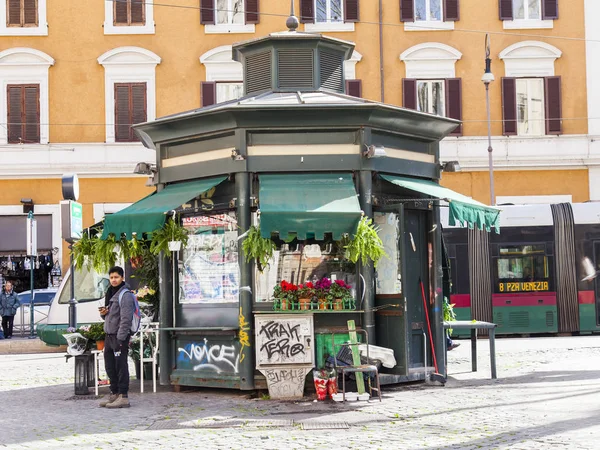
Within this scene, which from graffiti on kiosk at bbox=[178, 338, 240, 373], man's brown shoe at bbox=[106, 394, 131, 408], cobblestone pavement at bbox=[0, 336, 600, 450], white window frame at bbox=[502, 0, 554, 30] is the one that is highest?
white window frame at bbox=[502, 0, 554, 30]

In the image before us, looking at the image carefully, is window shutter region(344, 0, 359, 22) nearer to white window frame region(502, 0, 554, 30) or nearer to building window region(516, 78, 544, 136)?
white window frame region(502, 0, 554, 30)

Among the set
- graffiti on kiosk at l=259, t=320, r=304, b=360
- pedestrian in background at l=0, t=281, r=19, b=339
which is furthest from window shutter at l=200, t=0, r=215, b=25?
graffiti on kiosk at l=259, t=320, r=304, b=360

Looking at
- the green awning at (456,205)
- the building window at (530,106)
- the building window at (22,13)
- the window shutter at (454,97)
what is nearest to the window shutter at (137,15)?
the building window at (22,13)

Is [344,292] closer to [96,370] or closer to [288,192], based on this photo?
[288,192]

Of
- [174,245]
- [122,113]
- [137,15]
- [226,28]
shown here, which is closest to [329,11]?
[226,28]

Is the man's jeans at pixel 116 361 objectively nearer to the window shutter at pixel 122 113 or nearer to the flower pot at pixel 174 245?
the flower pot at pixel 174 245

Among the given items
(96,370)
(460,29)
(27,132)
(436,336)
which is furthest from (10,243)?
(436,336)

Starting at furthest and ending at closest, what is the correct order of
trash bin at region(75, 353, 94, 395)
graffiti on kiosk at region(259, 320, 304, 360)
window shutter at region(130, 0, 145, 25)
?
window shutter at region(130, 0, 145, 25) → trash bin at region(75, 353, 94, 395) → graffiti on kiosk at region(259, 320, 304, 360)

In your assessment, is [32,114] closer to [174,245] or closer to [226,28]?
[226,28]

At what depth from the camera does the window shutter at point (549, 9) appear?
29984 mm

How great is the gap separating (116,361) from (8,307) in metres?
14.5

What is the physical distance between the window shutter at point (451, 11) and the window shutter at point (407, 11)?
99 centimetres

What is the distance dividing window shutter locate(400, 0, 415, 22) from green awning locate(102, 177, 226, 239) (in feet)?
61.2

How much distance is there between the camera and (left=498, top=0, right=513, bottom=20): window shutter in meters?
29.9
